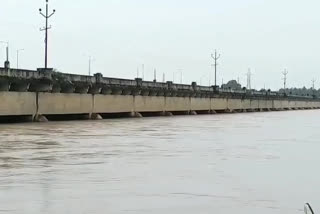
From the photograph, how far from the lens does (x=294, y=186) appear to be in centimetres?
1387

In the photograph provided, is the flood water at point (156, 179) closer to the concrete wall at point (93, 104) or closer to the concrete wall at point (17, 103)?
the concrete wall at point (17, 103)

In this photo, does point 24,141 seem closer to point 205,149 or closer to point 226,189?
point 205,149

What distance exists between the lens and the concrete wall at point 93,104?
49.0 meters

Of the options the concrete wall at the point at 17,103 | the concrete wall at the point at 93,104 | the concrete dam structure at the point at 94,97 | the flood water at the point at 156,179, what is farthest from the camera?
the concrete dam structure at the point at 94,97

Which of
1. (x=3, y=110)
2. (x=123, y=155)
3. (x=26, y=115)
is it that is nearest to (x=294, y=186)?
(x=123, y=155)

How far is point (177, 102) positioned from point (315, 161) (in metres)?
66.5

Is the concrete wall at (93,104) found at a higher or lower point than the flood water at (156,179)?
higher

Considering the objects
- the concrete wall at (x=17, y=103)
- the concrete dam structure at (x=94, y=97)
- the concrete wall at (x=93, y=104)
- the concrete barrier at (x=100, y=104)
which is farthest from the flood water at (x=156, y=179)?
the concrete dam structure at (x=94, y=97)

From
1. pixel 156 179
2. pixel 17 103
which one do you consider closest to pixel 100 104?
pixel 17 103

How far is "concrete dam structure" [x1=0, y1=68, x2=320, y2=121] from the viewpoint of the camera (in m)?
49.6

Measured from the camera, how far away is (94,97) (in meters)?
62.3

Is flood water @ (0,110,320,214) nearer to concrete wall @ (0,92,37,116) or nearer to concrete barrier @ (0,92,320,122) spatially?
concrete wall @ (0,92,37,116)

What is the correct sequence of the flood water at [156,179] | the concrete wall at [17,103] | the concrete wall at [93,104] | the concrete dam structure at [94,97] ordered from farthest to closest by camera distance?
the concrete dam structure at [94,97] → the concrete wall at [93,104] → the concrete wall at [17,103] → the flood water at [156,179]

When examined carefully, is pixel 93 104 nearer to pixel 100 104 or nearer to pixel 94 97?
pixel 94 97
